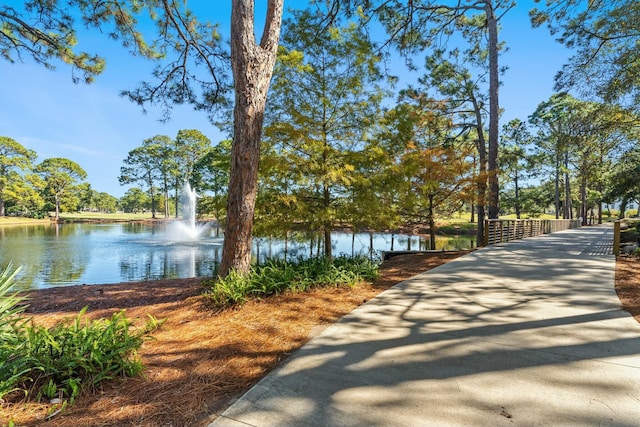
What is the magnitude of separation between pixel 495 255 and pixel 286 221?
4945 mm

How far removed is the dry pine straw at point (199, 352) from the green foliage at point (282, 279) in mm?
160

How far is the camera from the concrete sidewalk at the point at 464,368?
163 centimetres

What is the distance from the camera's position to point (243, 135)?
404 centimetres

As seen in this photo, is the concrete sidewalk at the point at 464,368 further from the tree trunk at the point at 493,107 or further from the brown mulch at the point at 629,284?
the tree trunk at the point at 493,107

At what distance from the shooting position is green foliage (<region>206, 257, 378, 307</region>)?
3648 mm

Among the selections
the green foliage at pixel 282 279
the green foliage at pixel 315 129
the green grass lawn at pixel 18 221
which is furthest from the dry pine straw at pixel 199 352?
the green grass lawn at pixel 18 221

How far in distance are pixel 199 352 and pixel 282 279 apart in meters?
1.76

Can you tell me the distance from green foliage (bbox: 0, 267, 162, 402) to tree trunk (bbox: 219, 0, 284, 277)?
6.08 ft

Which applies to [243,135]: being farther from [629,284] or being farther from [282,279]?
[629,284]

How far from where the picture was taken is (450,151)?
9.81 m

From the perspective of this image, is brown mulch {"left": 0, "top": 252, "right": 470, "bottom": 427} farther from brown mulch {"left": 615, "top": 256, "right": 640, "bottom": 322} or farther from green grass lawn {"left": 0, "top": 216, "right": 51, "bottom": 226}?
green grass lawn {"left": 0, "top": 216, "right": 51, "bottom": 226}

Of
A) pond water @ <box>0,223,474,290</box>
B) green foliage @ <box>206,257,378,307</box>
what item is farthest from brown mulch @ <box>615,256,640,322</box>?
pond water @ <box>0,223,474,290</box>

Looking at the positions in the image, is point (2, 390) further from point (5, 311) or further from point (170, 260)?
point (170, 260)

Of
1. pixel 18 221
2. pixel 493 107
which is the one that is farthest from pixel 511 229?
pixel 18 221
